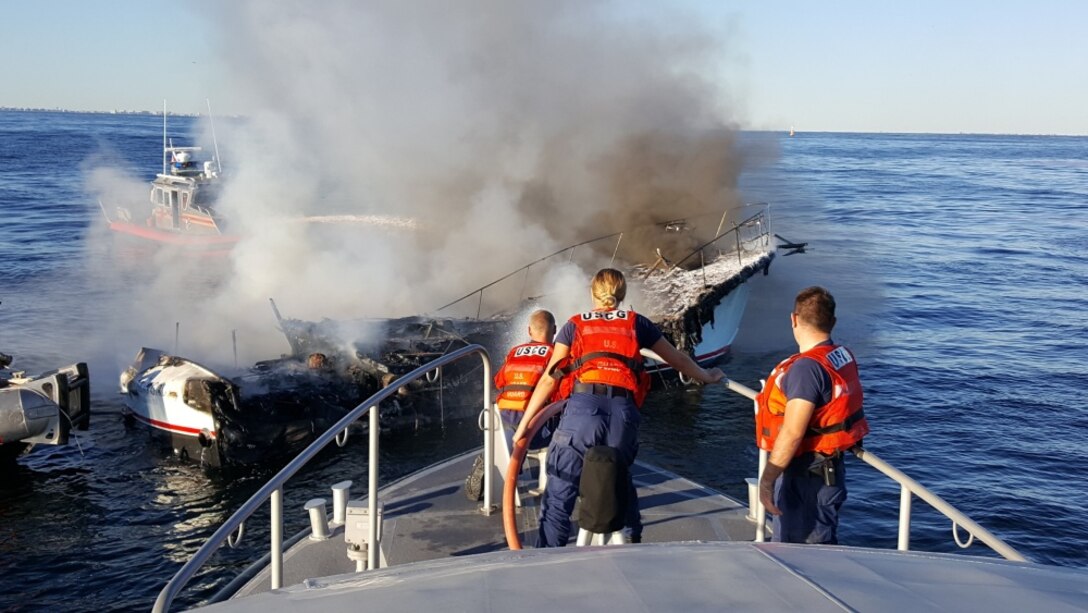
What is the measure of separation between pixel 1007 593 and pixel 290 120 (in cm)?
3739

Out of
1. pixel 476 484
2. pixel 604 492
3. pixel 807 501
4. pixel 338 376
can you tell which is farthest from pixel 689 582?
pixel 338 376

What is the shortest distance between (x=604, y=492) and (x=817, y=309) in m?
1.44

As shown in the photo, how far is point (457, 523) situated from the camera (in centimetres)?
633

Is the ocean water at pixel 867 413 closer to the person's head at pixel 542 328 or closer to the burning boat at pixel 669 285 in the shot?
the burning boat at pixel 669 285

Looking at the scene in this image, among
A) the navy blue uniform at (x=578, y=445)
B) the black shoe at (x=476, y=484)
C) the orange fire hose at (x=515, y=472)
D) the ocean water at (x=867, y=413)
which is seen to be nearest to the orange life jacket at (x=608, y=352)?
the navy blue uniform at (x=578, y=445)

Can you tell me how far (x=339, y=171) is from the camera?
38.9m

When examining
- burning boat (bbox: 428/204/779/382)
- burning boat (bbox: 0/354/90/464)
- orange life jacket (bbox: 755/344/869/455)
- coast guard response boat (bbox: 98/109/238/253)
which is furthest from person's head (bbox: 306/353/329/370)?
coast guard response boat (bbox: 98/109/238/253)

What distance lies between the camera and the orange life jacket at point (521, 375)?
6594 millimetres

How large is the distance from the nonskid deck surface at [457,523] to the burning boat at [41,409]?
11.7 m

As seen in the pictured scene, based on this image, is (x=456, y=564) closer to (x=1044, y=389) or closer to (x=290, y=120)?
(x=1044, y=389)

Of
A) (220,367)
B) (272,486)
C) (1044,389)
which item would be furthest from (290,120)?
(272,486)

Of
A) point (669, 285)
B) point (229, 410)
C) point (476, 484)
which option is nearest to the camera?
point (476, 484)

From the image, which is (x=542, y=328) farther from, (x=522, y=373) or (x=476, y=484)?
(x=476, y=484)

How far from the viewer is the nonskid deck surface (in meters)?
5.79
